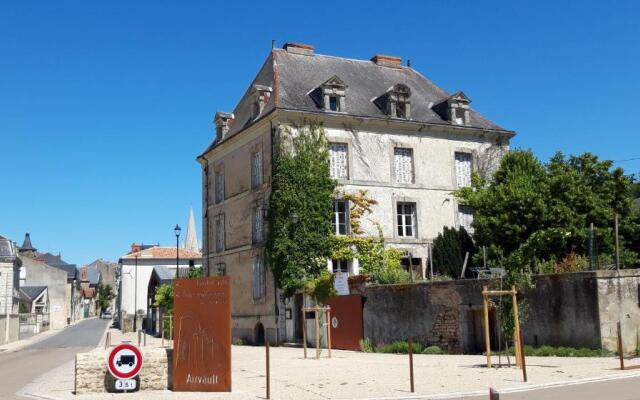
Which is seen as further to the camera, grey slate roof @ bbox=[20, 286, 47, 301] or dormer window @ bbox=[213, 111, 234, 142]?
grey slate roof @ bbox=[20, 286, 47, 301]

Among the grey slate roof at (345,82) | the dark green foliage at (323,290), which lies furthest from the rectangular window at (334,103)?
the dark green foliage at (323,290)

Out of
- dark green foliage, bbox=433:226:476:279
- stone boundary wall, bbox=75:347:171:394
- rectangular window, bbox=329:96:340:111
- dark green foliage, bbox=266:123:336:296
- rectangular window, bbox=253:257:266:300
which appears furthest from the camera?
rectangular window, bbox=329:96:340:111

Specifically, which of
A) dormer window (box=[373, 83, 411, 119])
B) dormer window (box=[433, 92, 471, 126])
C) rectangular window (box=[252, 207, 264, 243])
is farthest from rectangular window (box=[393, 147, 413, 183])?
rectangular window (box=[252, 207, 264, 243])

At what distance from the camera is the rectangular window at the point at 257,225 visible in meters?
31.9

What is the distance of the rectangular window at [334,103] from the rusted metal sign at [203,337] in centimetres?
1987

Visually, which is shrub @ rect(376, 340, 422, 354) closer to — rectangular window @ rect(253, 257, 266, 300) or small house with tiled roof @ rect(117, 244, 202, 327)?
rectangular window @ rect(253, 257, 266, 300)

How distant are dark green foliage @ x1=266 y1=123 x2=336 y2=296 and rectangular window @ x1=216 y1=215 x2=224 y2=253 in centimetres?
663

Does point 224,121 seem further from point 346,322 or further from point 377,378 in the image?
point 377,378

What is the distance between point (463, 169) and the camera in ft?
111

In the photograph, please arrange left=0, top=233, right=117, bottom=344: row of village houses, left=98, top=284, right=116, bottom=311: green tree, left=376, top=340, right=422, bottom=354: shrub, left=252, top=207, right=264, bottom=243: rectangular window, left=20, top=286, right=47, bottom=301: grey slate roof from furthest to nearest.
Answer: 1. left=98, top=284, right=116, bottom=311: green tree
2. left=20, top=286, right=47, bottom=301: grey slate roof
3. left=0, top=233, right=117, bottom=344: row of village houses
4. left=252, top=207, right=264, bottom=243: rectangular window
5. left=376, top=340, right=422, bottom=354: shrub

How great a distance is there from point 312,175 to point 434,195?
6544 millimetres

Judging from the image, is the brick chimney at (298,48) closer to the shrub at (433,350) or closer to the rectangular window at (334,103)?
the rectangular window at (334,103)

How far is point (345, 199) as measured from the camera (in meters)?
30.7

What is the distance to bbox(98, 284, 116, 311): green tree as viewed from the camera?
419 feet
